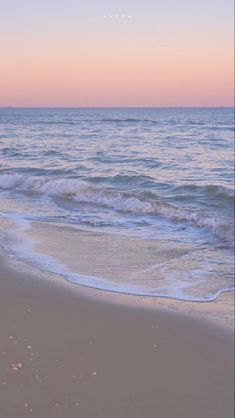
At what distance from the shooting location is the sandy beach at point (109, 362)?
3.34m

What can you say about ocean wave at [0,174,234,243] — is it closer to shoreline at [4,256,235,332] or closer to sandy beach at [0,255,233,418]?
shoreline at [4,256,235,332]

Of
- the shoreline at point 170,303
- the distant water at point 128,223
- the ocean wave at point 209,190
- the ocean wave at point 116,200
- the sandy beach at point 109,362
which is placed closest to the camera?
the sandy beach at point 109,362

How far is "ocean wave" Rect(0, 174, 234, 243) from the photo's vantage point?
30.9ft

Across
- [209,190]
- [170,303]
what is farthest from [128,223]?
[170,303]

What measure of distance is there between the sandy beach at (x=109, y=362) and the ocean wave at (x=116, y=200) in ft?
13.4

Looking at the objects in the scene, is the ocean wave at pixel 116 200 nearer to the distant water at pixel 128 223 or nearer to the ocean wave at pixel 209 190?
the distant water at pixel 128 223

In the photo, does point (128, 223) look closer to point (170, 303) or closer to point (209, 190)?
point (209, 190)

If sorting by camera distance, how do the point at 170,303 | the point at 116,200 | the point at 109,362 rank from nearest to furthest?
1. the point at 109,362
2. the point at 170,303
3. the point at 116,200

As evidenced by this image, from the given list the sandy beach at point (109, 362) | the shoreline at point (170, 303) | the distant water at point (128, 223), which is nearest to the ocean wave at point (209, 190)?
the distant water at point (128, 223)

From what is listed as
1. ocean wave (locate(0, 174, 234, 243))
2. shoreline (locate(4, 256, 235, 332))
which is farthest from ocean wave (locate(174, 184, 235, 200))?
shoreline (locate(4, 256, 235, 332))

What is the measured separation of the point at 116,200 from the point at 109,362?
28.2 feet

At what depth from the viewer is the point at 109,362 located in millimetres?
3879

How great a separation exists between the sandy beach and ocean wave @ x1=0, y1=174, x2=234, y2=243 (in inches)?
160

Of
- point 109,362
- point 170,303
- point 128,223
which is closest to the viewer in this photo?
point 109,362
